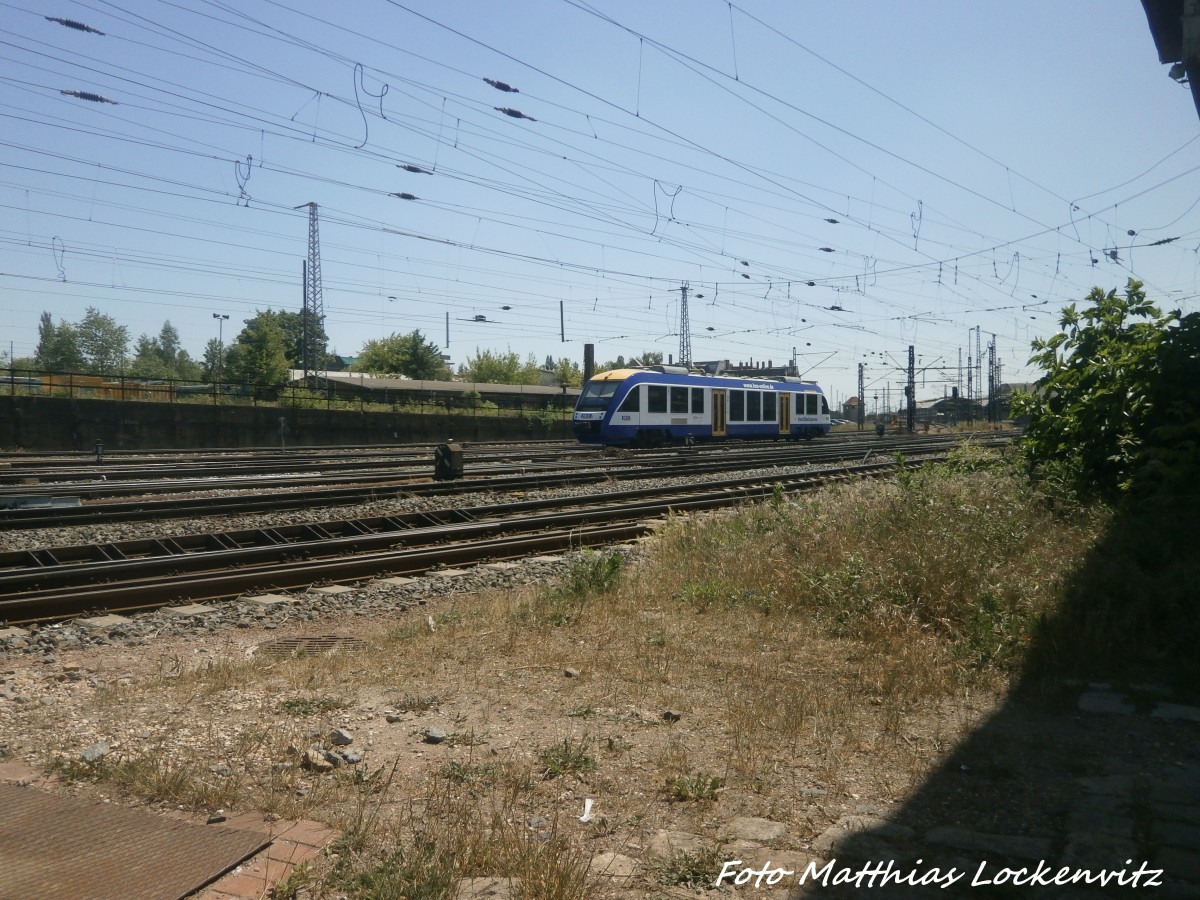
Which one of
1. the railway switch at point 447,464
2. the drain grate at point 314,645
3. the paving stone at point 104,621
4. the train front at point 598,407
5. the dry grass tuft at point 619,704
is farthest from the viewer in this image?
the train front at point 598,407

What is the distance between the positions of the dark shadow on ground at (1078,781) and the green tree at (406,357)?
3198 inches

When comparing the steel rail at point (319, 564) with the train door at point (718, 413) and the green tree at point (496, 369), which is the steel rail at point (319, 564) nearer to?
the train door at point (718, 413)

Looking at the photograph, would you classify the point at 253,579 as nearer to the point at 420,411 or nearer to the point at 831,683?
the point at 831,683

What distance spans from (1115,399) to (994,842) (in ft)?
22.4

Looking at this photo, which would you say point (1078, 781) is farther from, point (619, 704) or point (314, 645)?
point (314, 645)

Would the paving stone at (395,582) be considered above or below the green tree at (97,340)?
below

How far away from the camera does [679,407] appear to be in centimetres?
3444

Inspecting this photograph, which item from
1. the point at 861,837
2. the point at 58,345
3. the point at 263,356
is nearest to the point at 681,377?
the point at 861,837

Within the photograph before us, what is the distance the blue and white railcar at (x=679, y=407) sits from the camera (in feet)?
105

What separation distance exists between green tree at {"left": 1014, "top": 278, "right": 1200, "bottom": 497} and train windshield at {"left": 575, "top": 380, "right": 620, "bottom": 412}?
20.9 m

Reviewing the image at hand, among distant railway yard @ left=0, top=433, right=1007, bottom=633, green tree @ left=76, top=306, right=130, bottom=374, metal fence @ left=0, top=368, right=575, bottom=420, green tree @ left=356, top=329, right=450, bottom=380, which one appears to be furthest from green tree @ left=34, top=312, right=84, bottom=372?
distant railway yard @ left=0, top=433, right=1007, bottom=633

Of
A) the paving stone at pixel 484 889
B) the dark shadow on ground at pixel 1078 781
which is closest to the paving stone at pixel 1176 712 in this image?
the dark shadow on ground at pixel 1078 781

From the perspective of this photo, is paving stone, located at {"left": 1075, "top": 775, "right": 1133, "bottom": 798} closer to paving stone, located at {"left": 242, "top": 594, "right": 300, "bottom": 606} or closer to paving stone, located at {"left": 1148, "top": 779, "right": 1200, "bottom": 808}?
paving stone, located at {"left": 1148, "top": 779, "right": 1200, "bottom": 808}

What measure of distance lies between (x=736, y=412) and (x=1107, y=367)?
28274 mm
